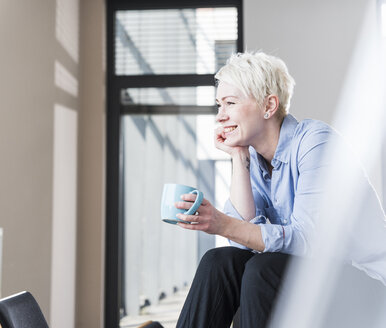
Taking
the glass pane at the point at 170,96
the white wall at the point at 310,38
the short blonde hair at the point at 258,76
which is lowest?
the short blonde hair at the point at 258,76

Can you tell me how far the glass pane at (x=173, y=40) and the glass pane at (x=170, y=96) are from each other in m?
0.12

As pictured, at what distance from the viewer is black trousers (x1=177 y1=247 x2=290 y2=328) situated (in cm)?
128

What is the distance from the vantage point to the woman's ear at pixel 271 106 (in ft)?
5.26

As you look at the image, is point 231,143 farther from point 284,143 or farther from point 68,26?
point 68,26

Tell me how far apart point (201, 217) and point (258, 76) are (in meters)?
0.50

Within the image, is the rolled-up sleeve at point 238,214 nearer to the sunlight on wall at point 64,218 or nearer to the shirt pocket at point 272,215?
the shirt pocket at point 272,215

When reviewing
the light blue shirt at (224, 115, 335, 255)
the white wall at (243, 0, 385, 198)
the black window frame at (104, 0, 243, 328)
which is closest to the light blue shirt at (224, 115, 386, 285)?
the light blue shirt at (224, 115, 335, 255)

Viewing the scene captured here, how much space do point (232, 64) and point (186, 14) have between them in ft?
7.56

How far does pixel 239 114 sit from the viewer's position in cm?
160

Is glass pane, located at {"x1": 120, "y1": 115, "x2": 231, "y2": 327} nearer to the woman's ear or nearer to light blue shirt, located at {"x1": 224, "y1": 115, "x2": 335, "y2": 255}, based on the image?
light blue shirt, located at {"x1": 224, "y1": 115, "x2": 335, "y2": 255}

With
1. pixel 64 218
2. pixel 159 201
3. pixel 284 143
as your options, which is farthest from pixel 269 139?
pixel 159 201

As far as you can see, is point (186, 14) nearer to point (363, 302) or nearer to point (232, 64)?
point (232, 64)

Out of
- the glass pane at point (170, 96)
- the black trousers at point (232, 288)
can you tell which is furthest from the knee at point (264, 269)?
the glass pane at point (170, 96)

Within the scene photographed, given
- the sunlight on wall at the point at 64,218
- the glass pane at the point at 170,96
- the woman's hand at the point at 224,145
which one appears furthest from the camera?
the glass pane at the point at 170,96
